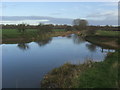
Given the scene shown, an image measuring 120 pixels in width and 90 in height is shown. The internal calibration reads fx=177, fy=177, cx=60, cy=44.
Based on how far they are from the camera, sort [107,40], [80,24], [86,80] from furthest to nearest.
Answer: [80,24] < [107,40] < [86,80]

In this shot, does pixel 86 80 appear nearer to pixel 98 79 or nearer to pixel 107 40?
pixel 98 79

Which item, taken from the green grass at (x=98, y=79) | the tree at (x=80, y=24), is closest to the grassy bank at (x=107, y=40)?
the green grass at (x=98, y=79)

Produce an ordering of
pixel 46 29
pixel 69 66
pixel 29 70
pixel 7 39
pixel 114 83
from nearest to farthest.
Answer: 1. pixel 114 83
2. pixel 69 66
3. pixel 29 70
4. pixel 7 39
5. pixel 46 29

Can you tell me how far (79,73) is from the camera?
12.2m

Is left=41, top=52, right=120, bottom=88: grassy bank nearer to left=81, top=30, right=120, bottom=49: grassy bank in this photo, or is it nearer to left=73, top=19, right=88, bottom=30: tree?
Result: left=81, top=30, right=120, bottom=49: grassy bank

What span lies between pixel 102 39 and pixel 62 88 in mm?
32120

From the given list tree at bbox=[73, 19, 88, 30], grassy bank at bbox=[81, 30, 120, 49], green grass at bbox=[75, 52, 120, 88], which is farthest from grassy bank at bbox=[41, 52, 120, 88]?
tree at bbox=[73, 19, 88, 30]

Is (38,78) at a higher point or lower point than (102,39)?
lower

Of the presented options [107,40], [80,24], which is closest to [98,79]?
[107,40]

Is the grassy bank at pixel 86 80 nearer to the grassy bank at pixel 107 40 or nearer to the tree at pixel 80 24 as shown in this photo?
A: the grassy bank at pixel 107 40

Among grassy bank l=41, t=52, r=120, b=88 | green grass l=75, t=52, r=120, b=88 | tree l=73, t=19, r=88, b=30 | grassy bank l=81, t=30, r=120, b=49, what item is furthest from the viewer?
tree l=73, t=19, r=88, b=30

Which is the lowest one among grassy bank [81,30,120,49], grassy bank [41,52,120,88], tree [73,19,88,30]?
grassy bank [41,52,120,88]

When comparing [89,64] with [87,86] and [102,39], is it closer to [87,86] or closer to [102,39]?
[87,86]

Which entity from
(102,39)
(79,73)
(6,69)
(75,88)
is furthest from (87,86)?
(102,39)
